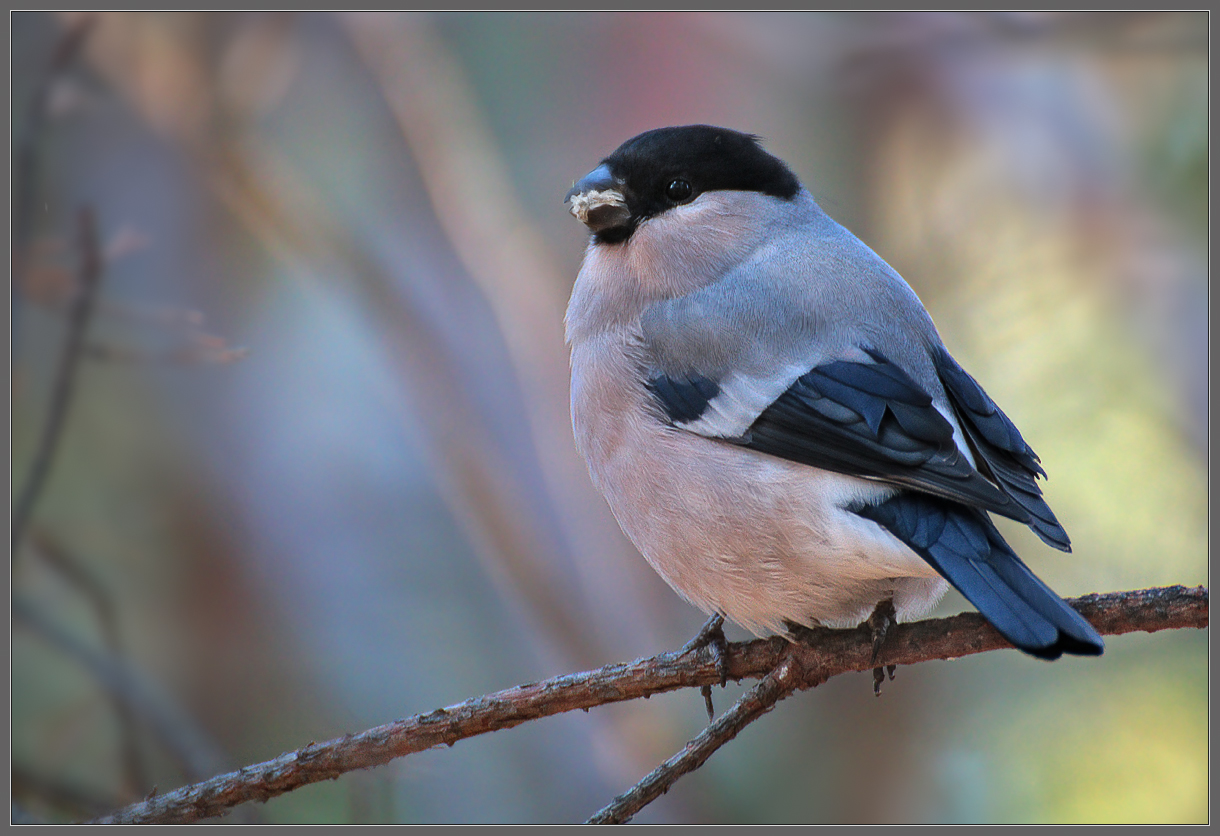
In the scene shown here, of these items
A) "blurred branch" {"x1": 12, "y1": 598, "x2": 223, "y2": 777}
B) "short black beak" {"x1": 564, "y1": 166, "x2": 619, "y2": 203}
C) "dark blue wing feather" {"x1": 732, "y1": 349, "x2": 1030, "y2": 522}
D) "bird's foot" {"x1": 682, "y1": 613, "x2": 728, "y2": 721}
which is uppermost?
"short black beak" {"x1": 564, "y1": 166, "x2": 619, "y2": 203}

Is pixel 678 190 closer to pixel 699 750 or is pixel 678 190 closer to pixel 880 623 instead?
pixel 880 623

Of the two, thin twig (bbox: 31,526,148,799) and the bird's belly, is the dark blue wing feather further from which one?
thin twig (bbox: 31,526,148,799)

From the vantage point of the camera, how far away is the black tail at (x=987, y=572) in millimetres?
983

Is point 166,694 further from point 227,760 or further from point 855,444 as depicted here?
point 855,444

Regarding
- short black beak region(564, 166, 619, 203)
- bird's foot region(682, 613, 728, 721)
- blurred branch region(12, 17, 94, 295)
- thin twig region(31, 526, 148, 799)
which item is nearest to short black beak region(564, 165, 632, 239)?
short black beak region(564, 166, 619, 203)

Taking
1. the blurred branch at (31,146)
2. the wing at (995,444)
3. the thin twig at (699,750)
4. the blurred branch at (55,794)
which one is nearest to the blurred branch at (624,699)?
the thin twig at (699,750)

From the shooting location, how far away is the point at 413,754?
1355 millimetres

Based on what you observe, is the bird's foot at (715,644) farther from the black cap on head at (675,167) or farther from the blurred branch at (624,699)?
the black cap on head at (675,167)

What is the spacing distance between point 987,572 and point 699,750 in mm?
420

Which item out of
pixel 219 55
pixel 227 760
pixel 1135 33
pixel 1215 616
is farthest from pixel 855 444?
pixel 219 55

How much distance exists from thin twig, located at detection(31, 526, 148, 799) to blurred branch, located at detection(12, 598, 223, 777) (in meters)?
0.03

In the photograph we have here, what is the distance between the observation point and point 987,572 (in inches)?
42.5

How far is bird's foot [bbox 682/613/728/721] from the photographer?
1348 millimetres

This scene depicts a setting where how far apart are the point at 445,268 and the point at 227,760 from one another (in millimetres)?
1412
